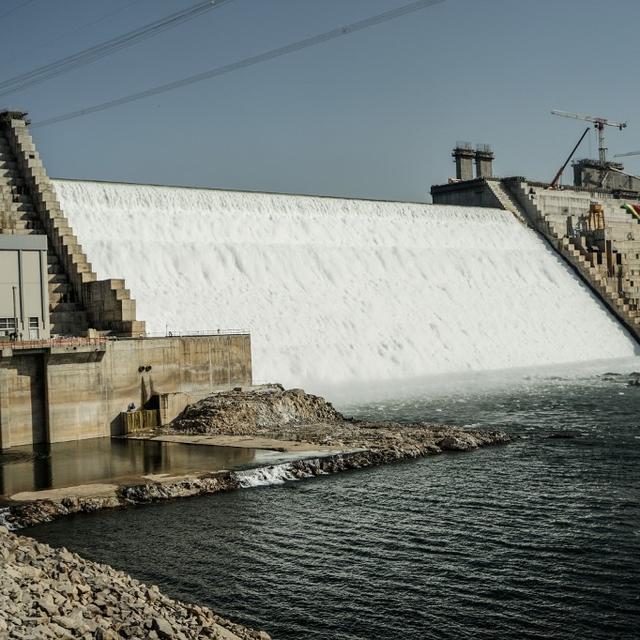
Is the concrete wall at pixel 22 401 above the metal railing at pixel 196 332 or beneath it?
beneath

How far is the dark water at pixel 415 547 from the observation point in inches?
582

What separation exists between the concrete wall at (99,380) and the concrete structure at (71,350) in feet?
0.11

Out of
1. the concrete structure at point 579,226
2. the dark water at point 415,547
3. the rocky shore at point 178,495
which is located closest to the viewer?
the rocky shore at point 178,495

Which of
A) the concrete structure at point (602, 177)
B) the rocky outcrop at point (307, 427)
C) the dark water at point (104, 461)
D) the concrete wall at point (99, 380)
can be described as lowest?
the dark water at point (104, 461)

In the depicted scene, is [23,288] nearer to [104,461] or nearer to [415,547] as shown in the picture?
[104,461]

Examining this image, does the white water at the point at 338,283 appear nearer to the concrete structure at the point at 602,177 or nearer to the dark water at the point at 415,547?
the dark water at the point at 415,547

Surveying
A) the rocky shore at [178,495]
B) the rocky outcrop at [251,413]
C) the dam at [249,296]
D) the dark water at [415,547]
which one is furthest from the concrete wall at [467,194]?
the dark water at [415,547]

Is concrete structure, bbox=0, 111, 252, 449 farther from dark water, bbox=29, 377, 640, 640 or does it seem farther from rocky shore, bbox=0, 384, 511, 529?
dark water, bbox=29, 377, 640, 640

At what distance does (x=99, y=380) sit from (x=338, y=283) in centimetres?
1960

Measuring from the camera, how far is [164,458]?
27.8m

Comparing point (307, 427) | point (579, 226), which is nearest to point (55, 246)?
point (307, 427)

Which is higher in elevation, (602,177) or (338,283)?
(602,177)

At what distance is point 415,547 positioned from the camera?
18.3 metres

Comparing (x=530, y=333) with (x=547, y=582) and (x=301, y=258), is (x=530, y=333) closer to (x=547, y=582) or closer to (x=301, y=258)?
(x=301, y=258)
